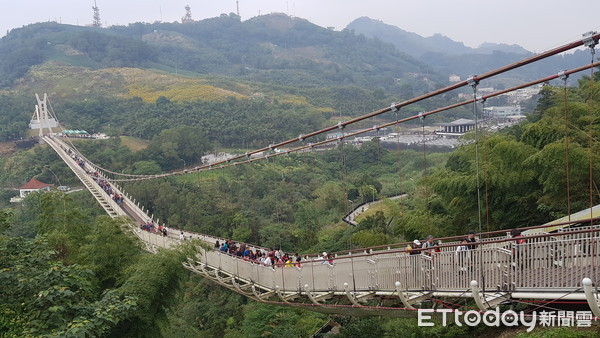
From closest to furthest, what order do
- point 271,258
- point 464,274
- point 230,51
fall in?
1. point 464,274
2. point 271,258
3. point 230,51

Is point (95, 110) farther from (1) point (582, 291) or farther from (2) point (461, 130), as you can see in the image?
(1) point (582, 291)

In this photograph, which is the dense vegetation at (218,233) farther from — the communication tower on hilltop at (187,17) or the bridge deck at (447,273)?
the communication tower on hilltop at (187,17)

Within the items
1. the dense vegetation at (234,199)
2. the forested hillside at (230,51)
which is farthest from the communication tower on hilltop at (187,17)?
the dense vegetation at (234,199)

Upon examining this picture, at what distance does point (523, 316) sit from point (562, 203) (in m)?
6.36

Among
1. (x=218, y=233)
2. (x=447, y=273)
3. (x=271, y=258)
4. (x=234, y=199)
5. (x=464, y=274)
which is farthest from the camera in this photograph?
(x=234, y=199)

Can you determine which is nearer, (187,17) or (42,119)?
(42,119)

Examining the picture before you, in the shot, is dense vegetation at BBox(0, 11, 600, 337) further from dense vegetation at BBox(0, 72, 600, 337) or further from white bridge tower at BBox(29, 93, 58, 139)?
white bridge tower at BBox(29, 93, 58, 139)

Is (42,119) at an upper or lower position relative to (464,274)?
upper

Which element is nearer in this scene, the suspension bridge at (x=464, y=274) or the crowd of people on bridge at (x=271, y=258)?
the suspension bridge at (x=464, y=274)

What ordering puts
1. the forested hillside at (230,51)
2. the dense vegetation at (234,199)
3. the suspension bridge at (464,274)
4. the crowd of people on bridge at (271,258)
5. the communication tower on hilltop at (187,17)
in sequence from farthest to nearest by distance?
the communication tower on hilltop at (187,17) → the forested hillside at (230,51) → the crowd of people on bridge at (271,258) → the dense vegetation at (234,199) → the suspension bridge at (464,274)

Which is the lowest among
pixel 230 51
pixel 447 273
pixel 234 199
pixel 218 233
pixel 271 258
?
pixel 218 233

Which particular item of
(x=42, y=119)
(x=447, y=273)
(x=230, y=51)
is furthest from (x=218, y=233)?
(x=230, y=51)

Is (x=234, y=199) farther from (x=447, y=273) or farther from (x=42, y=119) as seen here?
(x=42, y=119)

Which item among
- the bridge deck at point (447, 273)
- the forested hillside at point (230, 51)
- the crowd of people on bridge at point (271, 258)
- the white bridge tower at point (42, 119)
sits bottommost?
the crowd of people on bridge at point (271, 258)
